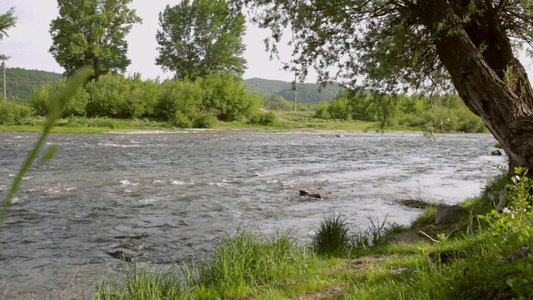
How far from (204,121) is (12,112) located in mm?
21334

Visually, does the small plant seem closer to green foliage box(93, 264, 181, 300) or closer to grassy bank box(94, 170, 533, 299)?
grassy bank box(94, 170, 533, 299)

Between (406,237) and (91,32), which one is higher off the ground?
(91,32)

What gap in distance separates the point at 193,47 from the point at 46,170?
60.0 meters

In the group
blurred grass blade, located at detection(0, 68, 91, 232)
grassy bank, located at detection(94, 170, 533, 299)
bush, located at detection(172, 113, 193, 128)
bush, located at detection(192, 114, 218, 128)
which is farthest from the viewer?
bush, located at detection(192, 114, 218, 128)

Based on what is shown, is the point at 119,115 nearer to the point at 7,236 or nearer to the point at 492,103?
the point at 7,236

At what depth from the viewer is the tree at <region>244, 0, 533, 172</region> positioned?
263 inches

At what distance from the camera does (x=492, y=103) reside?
671 centimetres

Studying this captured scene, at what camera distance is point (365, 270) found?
19.1 ft

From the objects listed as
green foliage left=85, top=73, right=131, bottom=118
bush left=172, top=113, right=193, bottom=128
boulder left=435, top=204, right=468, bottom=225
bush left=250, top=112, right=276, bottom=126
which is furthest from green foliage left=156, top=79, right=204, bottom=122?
boulder left=435, top=204, right=468, bottom=225

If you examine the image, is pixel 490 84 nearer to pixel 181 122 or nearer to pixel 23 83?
pixel 23 83

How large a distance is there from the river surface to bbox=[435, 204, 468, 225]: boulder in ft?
4.50

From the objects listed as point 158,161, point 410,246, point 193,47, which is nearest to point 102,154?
point 158,161

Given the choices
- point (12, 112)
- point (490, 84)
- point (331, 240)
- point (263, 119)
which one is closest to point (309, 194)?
point (331, 240)

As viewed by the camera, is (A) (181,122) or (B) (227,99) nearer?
(A) (181,122)
